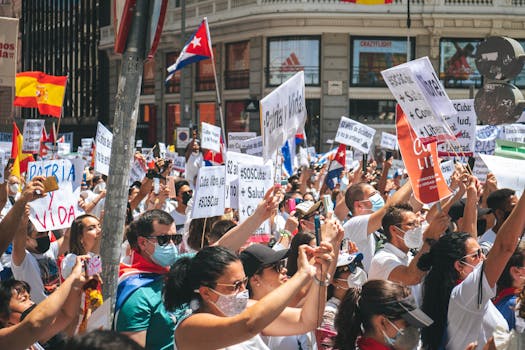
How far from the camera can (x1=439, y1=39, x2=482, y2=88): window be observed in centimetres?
3288

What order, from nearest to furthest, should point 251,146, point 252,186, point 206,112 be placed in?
point 252,186 → point 251,146 → point 206,112

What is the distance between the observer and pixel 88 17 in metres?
56.7

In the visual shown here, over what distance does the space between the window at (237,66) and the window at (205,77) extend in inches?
49.0

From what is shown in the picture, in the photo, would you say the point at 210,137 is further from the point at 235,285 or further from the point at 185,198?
the point at 235,285

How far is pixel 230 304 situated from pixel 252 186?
166 inches

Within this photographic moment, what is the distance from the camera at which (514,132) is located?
552 inches

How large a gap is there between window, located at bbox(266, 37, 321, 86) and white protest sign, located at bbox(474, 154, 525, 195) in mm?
25546

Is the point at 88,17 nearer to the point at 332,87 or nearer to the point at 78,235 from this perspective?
the point at 332,87

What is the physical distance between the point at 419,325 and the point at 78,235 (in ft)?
10.0

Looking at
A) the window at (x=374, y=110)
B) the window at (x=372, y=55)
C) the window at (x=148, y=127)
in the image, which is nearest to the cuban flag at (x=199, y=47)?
the window at (x=374, y=110)

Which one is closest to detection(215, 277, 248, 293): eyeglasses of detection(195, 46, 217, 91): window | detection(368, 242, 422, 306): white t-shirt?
detection(368, 242, 422, 306): white t-shirt

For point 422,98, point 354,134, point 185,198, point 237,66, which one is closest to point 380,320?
point 422,98

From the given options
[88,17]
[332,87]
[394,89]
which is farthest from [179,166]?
[88,17]

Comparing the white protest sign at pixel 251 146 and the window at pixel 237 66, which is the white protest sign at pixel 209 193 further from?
the window at pixel 237 66
